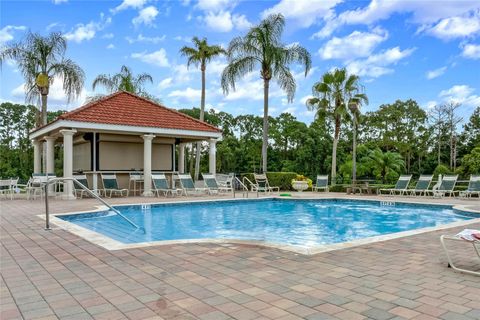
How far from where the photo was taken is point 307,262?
176 inches

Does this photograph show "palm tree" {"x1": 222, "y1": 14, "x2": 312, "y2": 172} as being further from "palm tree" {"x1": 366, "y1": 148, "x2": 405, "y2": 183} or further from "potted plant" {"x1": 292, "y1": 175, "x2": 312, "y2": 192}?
"palm tree" {"x1": 366, "y1": 148, "x2": 405, "y2": 183}

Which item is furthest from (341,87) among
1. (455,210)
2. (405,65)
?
(455,210)

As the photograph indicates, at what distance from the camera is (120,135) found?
17.5 m

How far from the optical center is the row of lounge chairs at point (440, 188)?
15.4 meters

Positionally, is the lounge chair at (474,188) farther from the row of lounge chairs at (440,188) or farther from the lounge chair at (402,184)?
the lounge chair at (402,184)

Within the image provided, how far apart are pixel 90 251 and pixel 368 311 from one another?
352cm

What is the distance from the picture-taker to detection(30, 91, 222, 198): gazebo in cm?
1517

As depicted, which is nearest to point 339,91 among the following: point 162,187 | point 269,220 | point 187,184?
point 187,184

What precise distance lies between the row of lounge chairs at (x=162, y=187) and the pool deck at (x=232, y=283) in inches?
401

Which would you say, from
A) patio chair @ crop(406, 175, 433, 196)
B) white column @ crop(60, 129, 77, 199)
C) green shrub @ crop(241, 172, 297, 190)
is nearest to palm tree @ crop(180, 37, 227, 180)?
green shrub @ crop(241, 172, 297, 190)

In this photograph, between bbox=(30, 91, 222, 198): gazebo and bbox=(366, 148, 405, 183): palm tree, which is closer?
bbox=(30, 91, 222, 198): gazebo

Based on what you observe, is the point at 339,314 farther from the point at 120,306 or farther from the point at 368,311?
the point at 120,306

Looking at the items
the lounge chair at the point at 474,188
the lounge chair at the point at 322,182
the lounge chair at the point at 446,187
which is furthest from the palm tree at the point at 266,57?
the lounge chair at the point at 474,188

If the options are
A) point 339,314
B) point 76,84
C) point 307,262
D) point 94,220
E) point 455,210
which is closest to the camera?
point 339,314
